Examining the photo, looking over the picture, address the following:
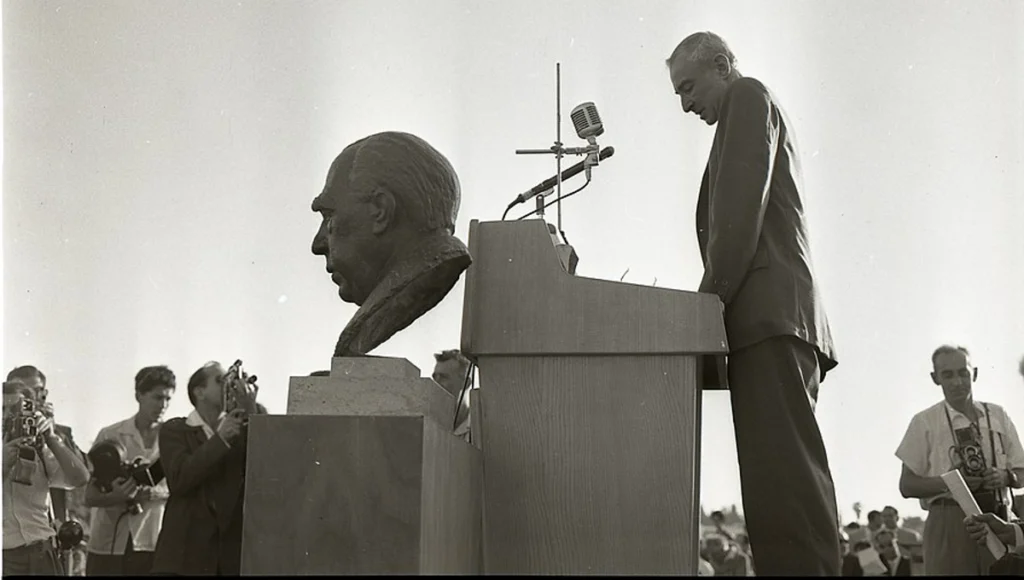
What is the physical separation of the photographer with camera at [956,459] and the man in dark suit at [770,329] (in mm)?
1065

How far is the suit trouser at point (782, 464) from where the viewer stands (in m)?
2.08

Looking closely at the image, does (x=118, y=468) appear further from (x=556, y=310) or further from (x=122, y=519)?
(x=556, y=310)

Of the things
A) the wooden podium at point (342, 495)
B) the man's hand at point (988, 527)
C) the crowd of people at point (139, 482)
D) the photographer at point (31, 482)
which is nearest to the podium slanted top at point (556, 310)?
the wooden podium at point (342, 495)

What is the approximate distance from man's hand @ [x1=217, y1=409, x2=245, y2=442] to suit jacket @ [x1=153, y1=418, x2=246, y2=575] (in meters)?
0.02

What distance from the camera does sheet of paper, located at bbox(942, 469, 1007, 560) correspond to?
269cm

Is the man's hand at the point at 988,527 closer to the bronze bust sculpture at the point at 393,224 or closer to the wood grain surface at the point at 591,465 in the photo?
the wood grain surface at the point at 591,465

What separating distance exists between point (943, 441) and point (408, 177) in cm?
187

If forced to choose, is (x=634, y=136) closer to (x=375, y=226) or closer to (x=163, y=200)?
(x=163, y=200)

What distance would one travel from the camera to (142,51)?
13.3 ft

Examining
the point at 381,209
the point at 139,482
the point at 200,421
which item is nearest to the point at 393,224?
the point at 381,209

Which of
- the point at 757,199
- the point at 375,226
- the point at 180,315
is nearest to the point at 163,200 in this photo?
the point at 180,315

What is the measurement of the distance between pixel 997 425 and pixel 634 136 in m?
1.29

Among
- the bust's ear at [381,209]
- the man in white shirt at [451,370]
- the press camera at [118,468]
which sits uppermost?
the bust's ear at [381,209]

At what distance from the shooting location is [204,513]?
8.98 feet
